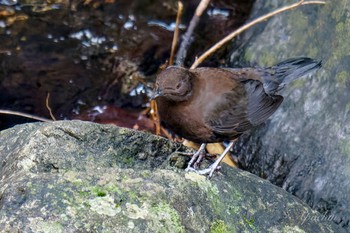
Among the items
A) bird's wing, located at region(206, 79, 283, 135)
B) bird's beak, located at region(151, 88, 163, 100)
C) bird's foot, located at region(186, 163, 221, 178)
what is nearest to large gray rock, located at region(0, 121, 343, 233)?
bird's foot, located at region(186, 163, 221, 178)

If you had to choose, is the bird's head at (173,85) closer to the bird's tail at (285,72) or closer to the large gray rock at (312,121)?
the bird's tail at (285,72)

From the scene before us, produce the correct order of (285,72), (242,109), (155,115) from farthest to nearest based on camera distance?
(155,115) < (285,72) < (242,109)

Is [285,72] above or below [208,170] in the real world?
above

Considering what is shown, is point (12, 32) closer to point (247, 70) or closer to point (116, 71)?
point (116, 71)

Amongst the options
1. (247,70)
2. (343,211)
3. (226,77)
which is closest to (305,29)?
(247,70)

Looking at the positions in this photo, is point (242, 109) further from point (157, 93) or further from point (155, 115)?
point (155, 115)

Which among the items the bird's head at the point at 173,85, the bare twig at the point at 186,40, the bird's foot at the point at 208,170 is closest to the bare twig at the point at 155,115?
the bare twig at the point at 186,40

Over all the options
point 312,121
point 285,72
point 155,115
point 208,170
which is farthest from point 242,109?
point 155,115
